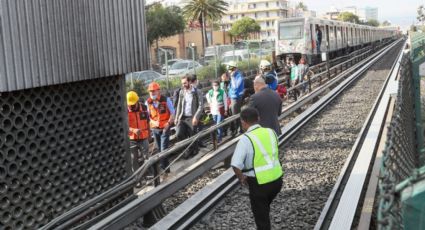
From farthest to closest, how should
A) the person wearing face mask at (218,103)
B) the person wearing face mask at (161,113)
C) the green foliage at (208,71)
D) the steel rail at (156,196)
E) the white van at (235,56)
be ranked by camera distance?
the white van at (235,56) < the green foliage at (208,71) < the person wearing face mask at (218,103) < the person wearing face mask at (161,113) < the steel rail at (156,196)

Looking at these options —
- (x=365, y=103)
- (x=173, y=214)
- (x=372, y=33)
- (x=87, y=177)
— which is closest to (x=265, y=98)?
(x=173, y=214)

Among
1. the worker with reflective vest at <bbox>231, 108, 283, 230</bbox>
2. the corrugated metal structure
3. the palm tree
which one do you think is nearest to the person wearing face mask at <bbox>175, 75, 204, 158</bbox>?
the corrugated metal structure

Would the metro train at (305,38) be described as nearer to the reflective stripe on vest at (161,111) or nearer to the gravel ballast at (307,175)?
the gravel ballast at (307,175)

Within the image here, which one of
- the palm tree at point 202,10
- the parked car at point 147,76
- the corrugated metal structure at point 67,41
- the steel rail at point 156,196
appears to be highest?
the palm tree at point 202,10

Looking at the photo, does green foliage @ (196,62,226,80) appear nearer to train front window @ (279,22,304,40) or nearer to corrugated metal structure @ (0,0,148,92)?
train front window @ (279,22,304,40)

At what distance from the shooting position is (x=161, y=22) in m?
50.4

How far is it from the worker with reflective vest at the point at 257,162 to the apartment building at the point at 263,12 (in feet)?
453

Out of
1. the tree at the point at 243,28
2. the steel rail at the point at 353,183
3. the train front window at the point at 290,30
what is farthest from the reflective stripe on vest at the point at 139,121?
the tree at the point at 243,28

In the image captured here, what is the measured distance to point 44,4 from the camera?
5.84 meters

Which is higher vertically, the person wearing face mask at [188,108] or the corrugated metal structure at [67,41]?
the corrugated metal structure at [67,41]

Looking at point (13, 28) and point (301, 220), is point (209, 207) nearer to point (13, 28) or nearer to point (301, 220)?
point (301, 220)

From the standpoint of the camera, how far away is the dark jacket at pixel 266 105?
24.3 ft

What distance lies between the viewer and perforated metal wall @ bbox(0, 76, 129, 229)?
5.56 metres

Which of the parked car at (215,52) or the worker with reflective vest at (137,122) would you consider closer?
the worker with reflective vest at (137,122)
